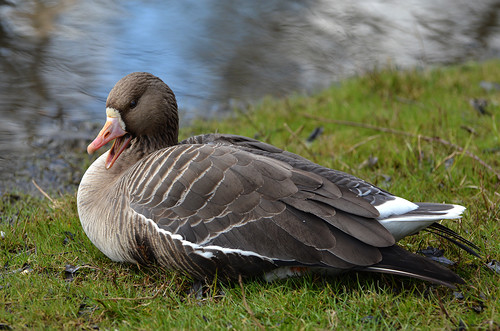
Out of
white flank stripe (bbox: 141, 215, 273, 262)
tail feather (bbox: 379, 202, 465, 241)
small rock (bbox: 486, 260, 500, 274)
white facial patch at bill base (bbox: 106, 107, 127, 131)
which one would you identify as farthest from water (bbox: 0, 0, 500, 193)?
small rock (bbox: 486, 260, 500, 274)

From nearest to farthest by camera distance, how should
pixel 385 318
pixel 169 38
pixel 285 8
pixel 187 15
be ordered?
pixel 385 318 < pixel 169 38 < pixel 187 15 < pixel 285 8

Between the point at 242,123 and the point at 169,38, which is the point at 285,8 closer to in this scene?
the point at 169,38

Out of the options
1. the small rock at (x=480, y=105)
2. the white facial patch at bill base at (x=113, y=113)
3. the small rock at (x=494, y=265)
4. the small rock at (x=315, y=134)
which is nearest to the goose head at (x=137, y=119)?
the white facial patch at bill base at (x=113, y=113)

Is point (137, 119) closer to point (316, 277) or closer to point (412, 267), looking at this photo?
point (316, 277)

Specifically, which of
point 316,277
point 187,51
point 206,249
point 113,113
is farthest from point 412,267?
point 187,51

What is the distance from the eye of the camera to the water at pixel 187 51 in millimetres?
8375

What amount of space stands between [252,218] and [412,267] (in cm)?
113

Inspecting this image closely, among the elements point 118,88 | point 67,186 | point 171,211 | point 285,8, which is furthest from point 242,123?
point 285,8

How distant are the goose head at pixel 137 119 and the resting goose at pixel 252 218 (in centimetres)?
28

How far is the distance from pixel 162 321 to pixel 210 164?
118 centimetres

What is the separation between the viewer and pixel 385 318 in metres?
3.62

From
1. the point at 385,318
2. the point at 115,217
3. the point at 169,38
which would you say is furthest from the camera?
the point at 169,38

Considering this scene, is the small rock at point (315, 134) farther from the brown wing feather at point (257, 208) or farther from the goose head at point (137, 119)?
the brown wing feather at point (257, 208)

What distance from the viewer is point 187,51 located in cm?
1088
